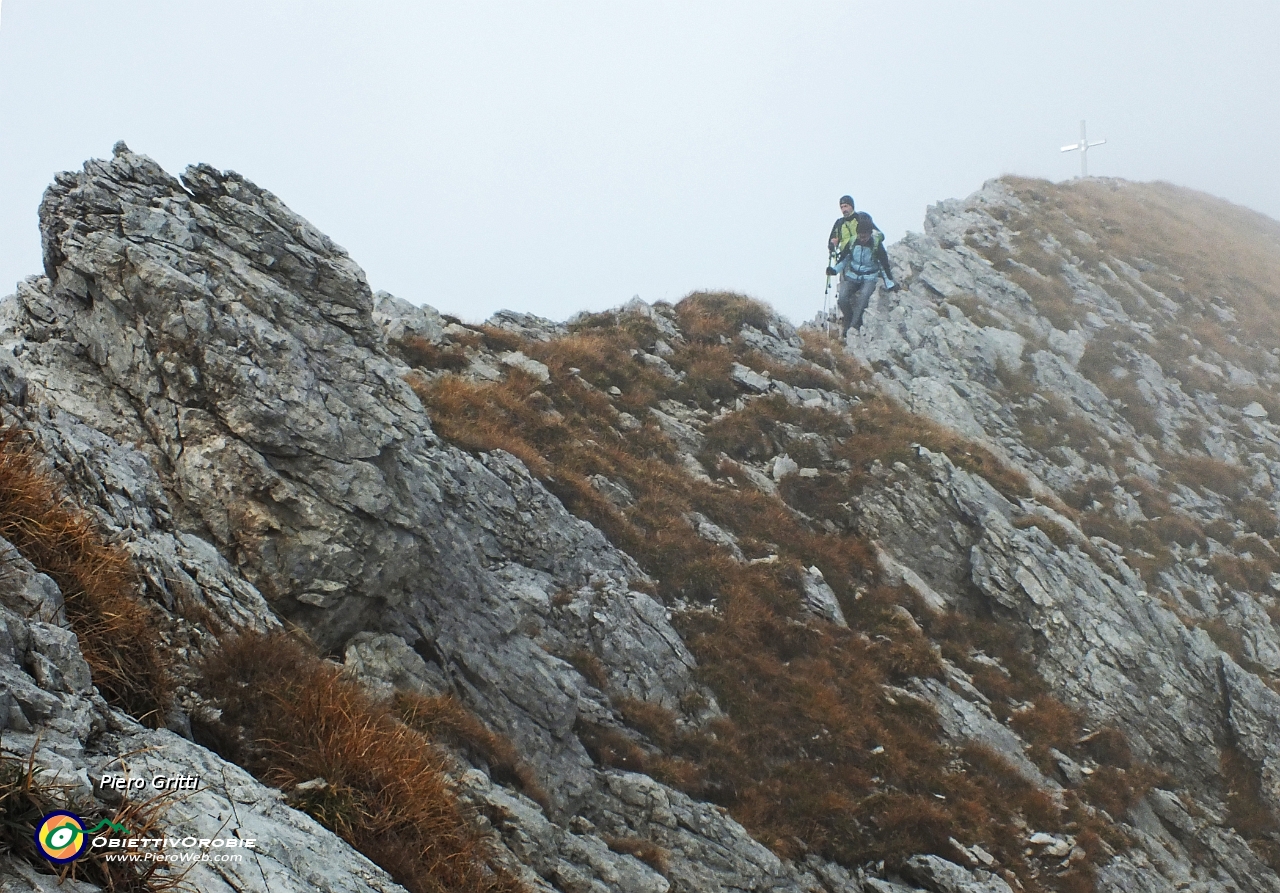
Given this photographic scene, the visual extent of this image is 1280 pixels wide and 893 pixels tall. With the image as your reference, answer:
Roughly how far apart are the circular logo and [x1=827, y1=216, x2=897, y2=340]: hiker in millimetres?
29820

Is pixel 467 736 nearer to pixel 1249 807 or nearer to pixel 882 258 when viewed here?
pixel 1249 807

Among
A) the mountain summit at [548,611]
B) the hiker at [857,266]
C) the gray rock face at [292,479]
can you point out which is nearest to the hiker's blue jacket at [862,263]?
the hiker at [857,266]

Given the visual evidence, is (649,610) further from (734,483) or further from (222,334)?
(222,334)

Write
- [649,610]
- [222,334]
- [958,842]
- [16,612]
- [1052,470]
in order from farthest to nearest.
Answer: [1052,470], [649,610], [958,842], [222,334], [16,612]

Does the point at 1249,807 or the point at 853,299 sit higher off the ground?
the point at 853,299

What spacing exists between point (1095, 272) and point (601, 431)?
32136 mm

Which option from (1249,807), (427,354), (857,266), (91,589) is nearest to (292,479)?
(91,589)

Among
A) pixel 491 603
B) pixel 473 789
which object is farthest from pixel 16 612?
pixel 491 603

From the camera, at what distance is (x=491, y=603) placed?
12.0 meters

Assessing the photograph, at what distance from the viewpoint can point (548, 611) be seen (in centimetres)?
1292

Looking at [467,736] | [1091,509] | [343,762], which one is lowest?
[467,736]

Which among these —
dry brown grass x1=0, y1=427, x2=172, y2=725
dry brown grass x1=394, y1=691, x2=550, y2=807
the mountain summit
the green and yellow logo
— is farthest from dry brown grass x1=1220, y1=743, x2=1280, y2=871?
the green and yellow logo

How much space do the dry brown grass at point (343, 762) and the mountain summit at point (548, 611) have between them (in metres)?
0.03

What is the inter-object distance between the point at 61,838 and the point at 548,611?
30.3 feet
